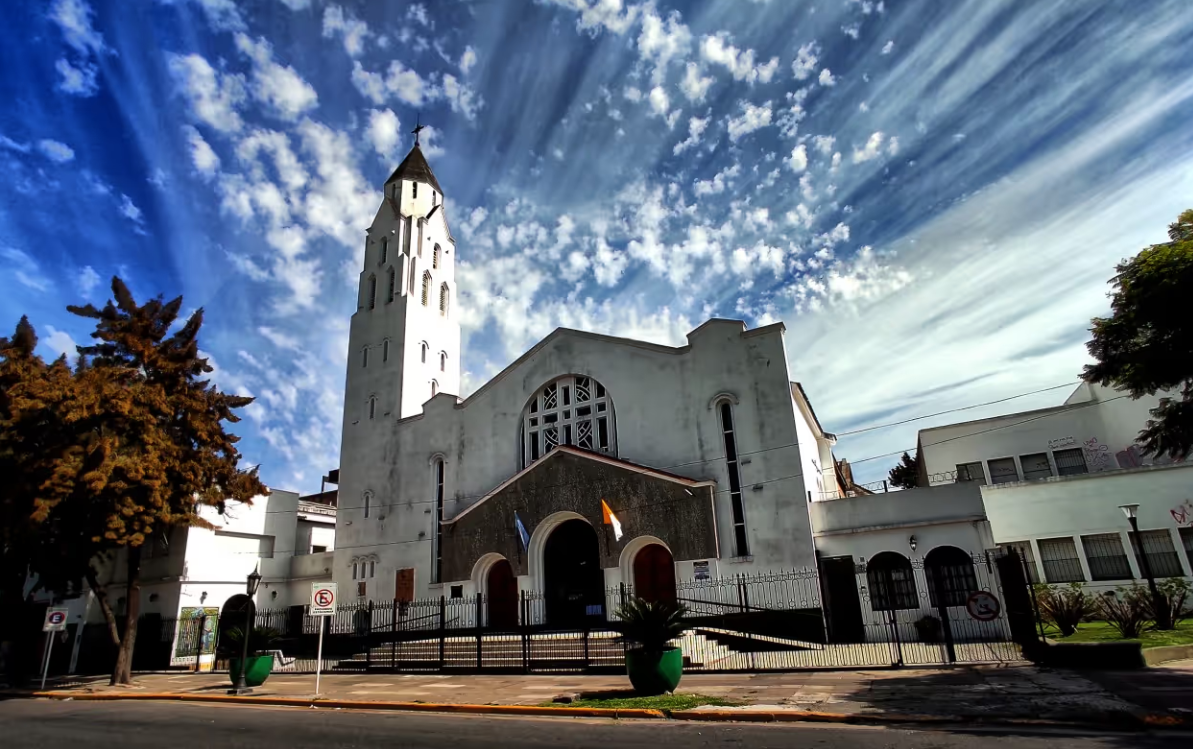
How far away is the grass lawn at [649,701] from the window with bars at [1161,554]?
22.1 m

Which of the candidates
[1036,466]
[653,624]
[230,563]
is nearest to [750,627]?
[653,624]

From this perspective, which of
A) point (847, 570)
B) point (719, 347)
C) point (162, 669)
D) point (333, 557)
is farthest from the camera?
point (333, 557)

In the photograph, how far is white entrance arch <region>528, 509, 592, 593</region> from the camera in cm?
2572

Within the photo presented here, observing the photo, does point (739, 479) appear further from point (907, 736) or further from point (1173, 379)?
point (907, 736)

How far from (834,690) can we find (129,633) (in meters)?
22.5

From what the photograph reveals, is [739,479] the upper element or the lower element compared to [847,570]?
upper

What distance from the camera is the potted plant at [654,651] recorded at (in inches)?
491

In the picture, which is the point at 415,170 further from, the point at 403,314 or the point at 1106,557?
the point at 1106,557

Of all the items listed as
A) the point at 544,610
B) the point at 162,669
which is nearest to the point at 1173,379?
the point at 544,610

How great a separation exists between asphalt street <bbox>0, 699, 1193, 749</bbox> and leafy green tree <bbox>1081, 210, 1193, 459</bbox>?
288 inches

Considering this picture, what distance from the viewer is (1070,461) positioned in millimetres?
32094

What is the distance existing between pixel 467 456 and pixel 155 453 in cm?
1180

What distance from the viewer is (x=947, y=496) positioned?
21.9m

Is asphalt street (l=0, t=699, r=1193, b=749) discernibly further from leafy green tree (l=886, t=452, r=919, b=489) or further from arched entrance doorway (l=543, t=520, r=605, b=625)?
leafy green tree (l=886, t=452, r=919, b=489)
